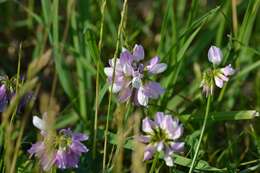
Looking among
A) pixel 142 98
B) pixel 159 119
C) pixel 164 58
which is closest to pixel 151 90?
pixel 142 98

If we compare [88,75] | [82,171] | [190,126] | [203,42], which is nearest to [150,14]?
[203,42]

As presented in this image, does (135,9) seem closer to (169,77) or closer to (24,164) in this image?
(169,77)

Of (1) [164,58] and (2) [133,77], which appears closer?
(2) [133,77]

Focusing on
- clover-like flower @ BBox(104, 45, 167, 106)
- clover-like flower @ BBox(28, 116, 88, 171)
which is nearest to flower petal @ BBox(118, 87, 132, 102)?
clover-like flower @ BBox(104, 45, 167, 106)

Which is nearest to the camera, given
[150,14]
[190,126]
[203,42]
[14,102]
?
[14,102]

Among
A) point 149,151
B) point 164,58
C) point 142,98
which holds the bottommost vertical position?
point 149,151

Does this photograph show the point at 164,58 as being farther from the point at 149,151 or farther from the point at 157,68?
the point at 149,151

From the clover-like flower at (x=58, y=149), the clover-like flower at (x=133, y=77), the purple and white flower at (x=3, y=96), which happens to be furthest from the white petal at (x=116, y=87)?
the purple and white flower at (x=3, y=96)

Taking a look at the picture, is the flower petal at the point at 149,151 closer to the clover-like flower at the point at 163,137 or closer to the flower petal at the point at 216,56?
the clover-like flower at the point at 163,137
